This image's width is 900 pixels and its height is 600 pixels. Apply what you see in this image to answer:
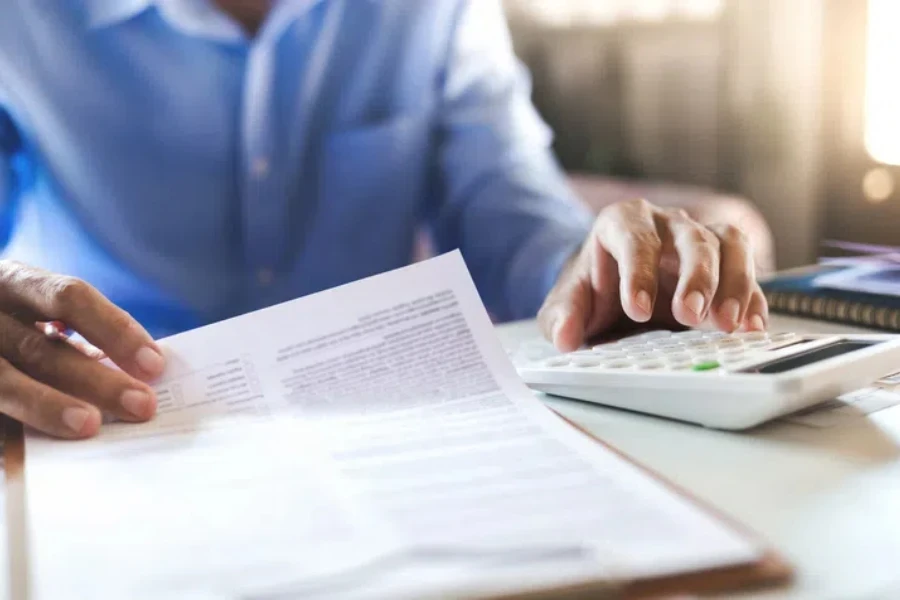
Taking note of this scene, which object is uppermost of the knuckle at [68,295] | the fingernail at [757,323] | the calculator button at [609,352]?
the knuckle at [68,295]

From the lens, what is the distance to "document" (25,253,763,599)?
0.28 meters

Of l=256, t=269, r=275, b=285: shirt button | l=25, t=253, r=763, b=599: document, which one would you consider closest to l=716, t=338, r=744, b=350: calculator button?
l=25, t=253, r=763, b=599: document

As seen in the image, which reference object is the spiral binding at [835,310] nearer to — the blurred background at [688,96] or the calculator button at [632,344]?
the calculator button at [632,344]

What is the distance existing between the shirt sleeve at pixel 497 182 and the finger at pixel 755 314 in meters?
0.27

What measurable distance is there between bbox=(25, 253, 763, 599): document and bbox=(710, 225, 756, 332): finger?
145mm

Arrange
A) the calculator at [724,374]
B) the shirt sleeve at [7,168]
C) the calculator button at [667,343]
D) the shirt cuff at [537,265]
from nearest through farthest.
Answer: the calculator at [724,374] < the calculator button at [667,343] < the shirt cuff at [537,265] < the shirt sleeve at [7,168]

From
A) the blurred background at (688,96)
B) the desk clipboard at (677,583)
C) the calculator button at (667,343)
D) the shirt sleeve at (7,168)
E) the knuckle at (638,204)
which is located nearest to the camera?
the desk clipboard at (677,583)

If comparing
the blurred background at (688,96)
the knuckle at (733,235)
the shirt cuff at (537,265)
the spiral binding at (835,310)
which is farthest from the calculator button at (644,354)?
the blurred background at (688,96)

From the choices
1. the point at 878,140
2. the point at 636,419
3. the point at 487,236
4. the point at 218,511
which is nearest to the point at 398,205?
the point at 487,236

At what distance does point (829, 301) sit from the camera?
67cm

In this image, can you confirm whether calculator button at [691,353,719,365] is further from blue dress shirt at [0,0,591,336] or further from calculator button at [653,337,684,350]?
blue dress shirt at [0,0,591,336]

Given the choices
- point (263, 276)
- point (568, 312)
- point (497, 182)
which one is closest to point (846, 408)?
point (568, 312)

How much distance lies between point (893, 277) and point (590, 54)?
4.70 ft

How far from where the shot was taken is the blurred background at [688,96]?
1639mm
